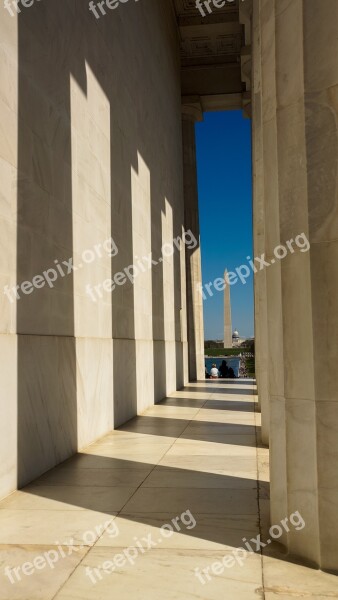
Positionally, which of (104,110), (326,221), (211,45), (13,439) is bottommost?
(13,439)

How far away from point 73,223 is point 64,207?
0.79 m

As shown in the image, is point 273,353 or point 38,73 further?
point 38,73

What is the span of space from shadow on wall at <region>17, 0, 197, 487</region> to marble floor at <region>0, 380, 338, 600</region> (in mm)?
1569

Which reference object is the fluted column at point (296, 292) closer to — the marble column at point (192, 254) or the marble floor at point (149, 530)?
the marble floor at point (149, 530)

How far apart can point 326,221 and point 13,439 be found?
7811 millimetres

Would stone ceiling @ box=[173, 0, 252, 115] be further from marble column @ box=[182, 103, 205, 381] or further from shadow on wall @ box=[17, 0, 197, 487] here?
shadow on wall @ box=[17, 0, 197, 487]

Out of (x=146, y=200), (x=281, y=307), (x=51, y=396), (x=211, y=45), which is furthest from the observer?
(x=211, y=45)

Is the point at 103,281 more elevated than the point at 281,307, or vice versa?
A: the point at 103,281

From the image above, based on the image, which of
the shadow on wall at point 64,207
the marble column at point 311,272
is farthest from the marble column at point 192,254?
the marble column at point 311,272

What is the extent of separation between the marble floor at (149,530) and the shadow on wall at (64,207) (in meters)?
1.57

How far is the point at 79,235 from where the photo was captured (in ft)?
55.0

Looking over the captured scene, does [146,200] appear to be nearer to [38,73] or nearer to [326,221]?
[38,73]

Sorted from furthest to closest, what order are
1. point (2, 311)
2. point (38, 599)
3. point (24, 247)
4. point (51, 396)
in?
1. point (51, 396)
2. point (24, 247)
3. point (2, 311)
4. point (38, 599)

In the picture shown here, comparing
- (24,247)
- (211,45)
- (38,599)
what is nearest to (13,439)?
(24,247)
